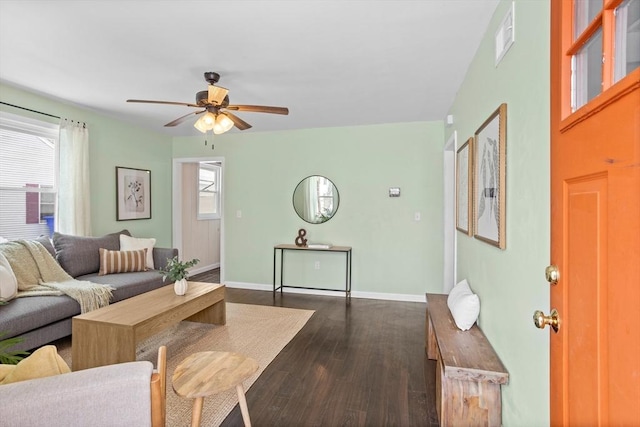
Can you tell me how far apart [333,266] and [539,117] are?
3618mm

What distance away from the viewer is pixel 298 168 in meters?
4.78

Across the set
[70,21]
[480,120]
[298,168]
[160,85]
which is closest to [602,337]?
[480,120]

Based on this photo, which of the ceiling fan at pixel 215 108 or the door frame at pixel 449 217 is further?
the door frame at pixel 449 217

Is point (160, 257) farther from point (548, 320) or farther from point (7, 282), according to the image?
point (548, 320)

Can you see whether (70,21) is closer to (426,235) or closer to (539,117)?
(539,117)

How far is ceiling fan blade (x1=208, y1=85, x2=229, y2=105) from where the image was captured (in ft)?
8.00

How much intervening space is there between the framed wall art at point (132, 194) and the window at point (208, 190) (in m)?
1.27

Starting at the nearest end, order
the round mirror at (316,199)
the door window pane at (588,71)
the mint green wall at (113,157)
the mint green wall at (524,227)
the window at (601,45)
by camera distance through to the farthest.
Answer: the window at (601,45) < the door window pane at (588,71) < the mint green wall at (524,227) < the mint green wall at (113,157) < the round mirror at (316,199)

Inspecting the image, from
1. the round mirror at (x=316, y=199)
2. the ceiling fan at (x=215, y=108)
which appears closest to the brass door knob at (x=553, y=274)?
the ceiling fan at (x=215, y=108)

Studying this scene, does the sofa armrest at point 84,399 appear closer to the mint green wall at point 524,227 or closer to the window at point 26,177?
the mint green wall at point 524,227

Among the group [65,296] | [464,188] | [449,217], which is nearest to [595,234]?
[464,188]

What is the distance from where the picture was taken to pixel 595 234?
29.7 inches

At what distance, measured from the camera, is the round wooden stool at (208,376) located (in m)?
1.44

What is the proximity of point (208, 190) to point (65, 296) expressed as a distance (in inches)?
152
